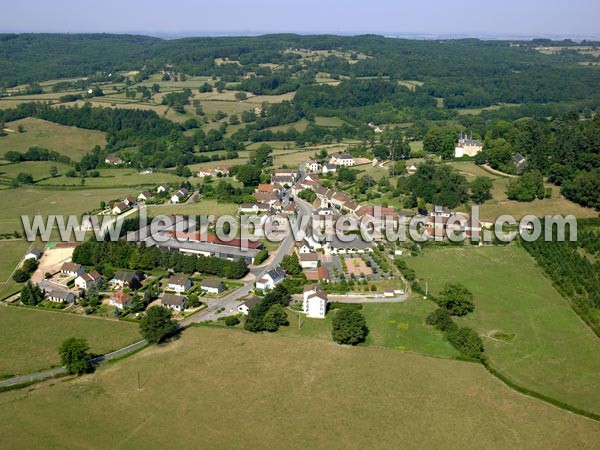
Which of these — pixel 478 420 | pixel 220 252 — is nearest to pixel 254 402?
pixel 478 420

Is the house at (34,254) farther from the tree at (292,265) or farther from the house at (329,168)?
the house at (329,168)

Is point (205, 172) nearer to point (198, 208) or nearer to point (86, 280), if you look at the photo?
point (198, 208)

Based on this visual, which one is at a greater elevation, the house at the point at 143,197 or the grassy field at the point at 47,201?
the house at the point at 143,197

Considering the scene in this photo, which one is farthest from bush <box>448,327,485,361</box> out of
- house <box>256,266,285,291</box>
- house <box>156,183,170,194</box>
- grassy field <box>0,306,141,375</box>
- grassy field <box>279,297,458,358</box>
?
house <box>156,183,170,194</box>

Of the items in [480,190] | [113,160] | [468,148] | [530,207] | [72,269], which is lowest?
[113,160]

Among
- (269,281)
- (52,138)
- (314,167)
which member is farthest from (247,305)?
(52,138)

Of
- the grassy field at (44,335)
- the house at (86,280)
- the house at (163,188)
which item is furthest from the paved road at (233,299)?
the house at (163,188)

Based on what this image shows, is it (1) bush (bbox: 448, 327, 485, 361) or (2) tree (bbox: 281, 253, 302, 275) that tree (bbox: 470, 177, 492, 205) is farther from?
(1) bush (bbox: 448, 327, 485, 361)
